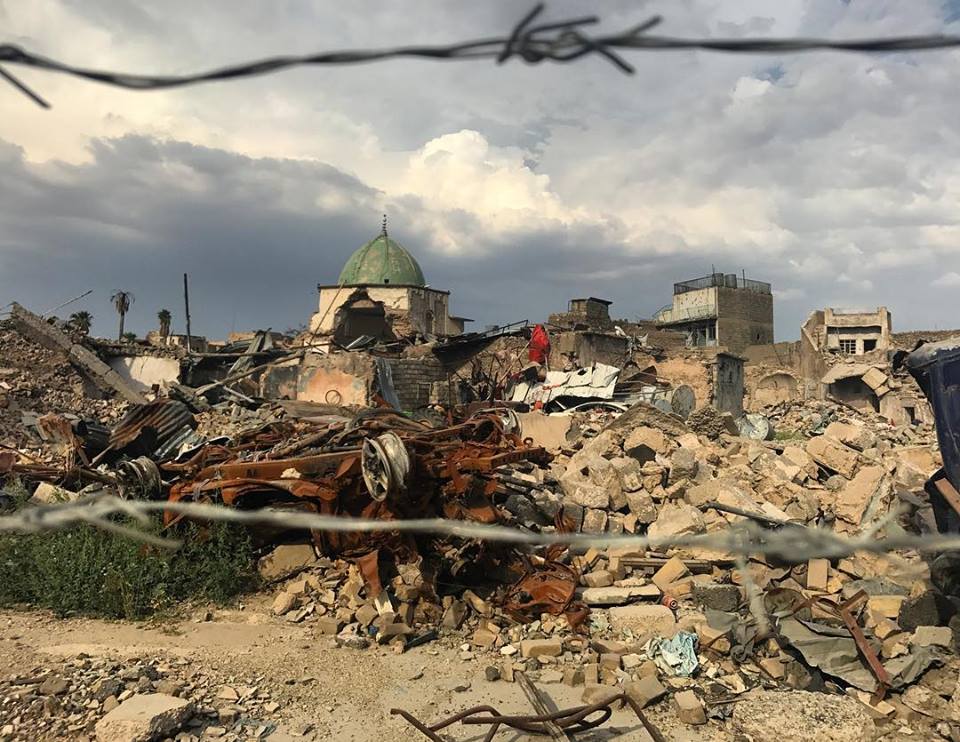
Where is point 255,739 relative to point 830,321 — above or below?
below

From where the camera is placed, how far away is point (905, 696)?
14.9ft

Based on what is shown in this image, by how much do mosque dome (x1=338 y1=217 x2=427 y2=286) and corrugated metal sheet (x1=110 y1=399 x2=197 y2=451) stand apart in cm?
1975

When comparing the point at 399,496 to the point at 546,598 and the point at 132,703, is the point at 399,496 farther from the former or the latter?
the point at 132,703

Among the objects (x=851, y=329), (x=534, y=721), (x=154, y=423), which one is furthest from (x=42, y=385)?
(x=851, y=329)

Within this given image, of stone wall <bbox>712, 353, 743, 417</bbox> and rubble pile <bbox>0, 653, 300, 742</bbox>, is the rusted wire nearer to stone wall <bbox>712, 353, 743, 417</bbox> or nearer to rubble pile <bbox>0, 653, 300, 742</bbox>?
rubble pile <bbox>0, 653, 300, 742</bbox>

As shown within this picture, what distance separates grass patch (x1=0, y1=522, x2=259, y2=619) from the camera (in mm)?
5762

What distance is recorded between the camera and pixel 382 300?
3005 cm

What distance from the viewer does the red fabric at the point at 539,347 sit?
17.9 m

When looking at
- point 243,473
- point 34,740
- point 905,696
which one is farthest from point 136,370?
point 905,696

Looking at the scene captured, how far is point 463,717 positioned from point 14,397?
1567cm

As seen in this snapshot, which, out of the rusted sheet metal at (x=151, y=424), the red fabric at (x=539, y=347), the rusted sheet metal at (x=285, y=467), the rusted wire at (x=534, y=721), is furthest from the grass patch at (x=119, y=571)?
the red fabric at (x=539, y=347)

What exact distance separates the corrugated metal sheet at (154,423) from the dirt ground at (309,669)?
4.78 m

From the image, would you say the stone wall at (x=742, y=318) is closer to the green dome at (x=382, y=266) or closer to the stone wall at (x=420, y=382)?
the green dome at (x=382, y=266)

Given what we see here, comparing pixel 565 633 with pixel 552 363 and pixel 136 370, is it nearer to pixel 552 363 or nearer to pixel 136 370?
pixel 552 363
